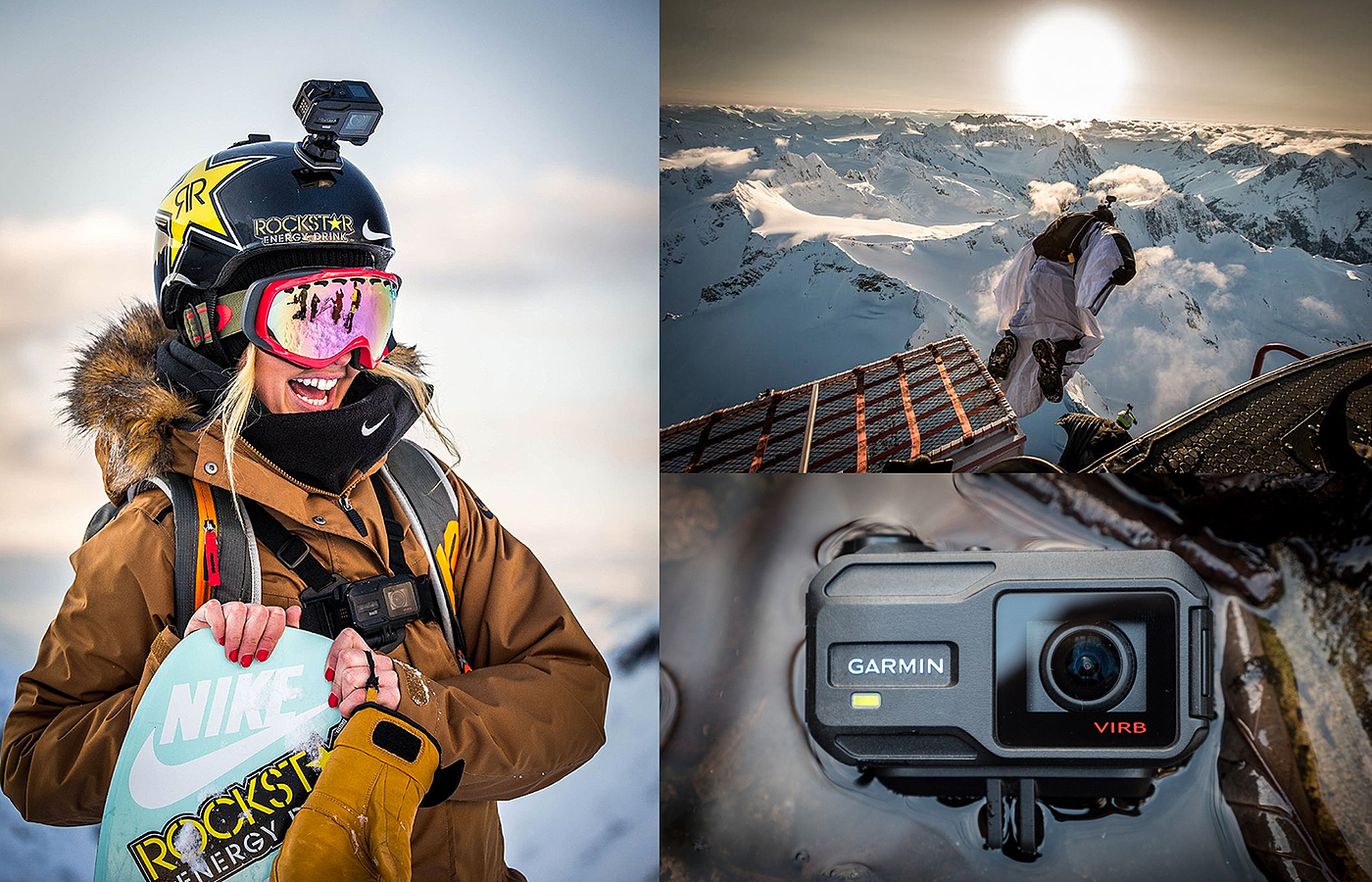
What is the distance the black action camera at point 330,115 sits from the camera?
1.92 meters

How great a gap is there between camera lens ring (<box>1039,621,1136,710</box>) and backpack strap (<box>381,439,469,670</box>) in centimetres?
129

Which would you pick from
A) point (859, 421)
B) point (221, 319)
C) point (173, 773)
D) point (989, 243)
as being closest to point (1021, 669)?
point (859, 421)

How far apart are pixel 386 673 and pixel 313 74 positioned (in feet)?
3.96

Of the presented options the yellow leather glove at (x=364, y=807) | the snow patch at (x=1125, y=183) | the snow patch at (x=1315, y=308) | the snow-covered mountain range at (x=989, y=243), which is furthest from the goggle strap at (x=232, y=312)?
the snow patch at (x=1315, y=308)

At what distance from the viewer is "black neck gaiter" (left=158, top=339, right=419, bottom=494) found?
5.92 ft

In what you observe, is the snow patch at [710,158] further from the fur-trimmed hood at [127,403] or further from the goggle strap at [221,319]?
the fur-trimmed hood at [127,403]

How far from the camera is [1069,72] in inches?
95.6

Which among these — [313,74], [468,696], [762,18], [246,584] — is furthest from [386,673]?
[762,18]

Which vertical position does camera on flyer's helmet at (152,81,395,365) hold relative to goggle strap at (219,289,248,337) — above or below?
above

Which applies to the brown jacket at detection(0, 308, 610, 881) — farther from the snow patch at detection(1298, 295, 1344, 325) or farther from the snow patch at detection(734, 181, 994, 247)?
the snow patch at detection(1298, 295, 1344, 325)

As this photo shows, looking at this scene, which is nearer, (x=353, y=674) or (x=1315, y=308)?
(x=353, y=674)

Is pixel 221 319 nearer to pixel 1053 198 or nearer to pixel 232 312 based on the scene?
pixel 232 312

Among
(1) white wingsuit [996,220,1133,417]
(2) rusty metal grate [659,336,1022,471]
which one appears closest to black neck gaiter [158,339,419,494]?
(2) rusty metal grate [659,336,1022,471]

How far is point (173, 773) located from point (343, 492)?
55cm
